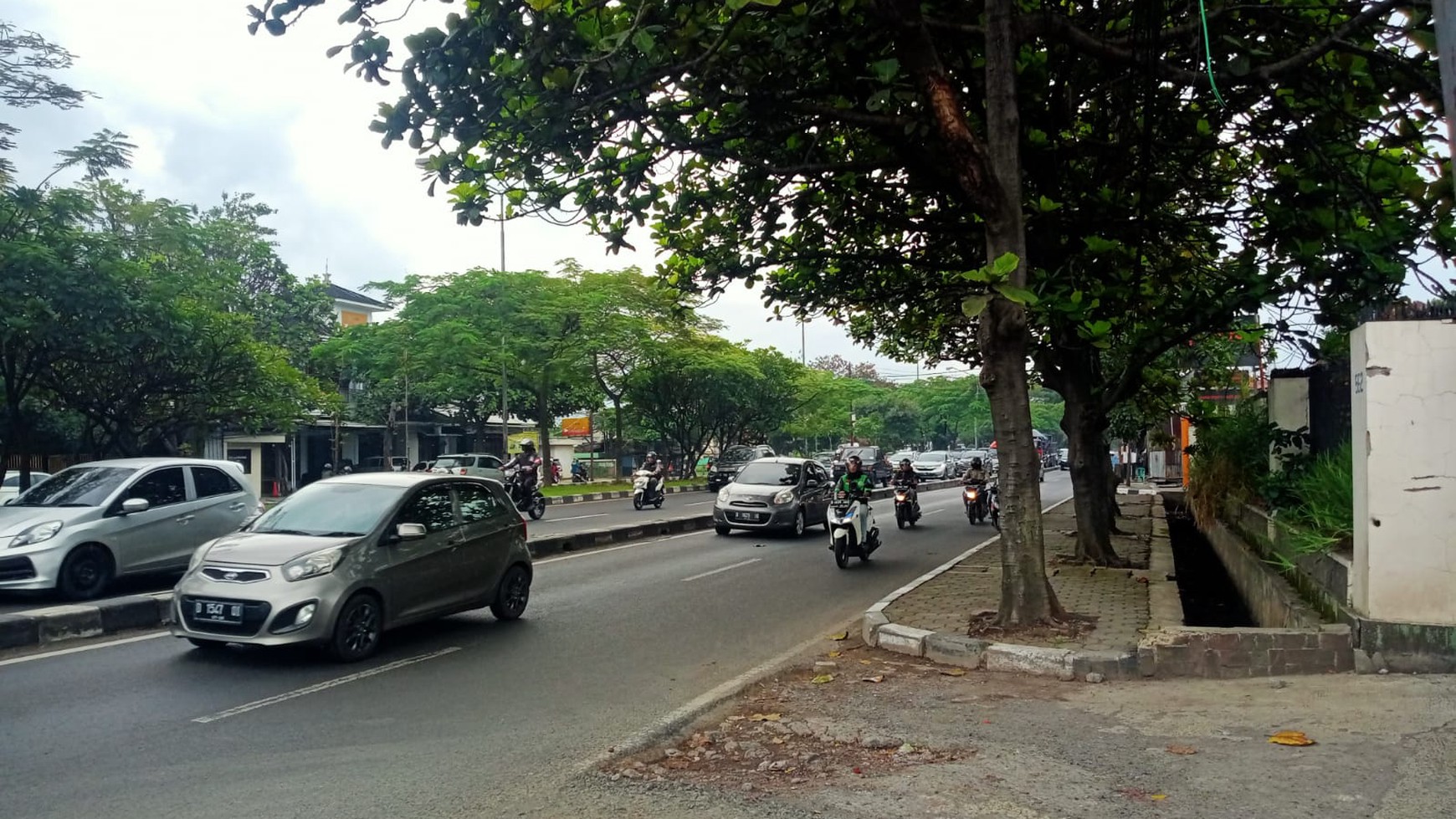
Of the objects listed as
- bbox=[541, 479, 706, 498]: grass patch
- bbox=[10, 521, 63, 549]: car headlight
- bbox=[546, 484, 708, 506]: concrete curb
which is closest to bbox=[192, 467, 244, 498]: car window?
bbox=[10, 521, 63, 549]: car headlight

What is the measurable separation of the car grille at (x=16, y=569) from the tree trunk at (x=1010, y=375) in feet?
29.0

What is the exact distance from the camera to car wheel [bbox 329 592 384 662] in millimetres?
7512

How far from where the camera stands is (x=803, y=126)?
9406mm

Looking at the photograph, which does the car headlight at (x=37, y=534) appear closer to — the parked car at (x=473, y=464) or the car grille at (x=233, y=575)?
the car grille at (x=233, y=575)

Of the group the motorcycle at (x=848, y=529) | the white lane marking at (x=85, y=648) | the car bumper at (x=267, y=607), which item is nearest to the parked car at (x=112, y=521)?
the white lane marking at (x=85, y=648)

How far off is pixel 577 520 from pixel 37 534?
13245 mm

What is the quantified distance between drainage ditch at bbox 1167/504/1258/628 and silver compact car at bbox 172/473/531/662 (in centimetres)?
697

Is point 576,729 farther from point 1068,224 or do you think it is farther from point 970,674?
point 1068,224

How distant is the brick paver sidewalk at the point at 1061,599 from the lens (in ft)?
26.2

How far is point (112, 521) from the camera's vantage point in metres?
10.1

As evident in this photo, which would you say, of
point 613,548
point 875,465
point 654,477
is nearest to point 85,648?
point 613,548

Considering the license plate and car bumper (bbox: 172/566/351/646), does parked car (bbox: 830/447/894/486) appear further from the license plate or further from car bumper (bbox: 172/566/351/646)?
the license plate

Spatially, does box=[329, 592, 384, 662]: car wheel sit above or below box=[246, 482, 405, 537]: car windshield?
Answer: below

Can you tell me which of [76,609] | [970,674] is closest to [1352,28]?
[970,674]
